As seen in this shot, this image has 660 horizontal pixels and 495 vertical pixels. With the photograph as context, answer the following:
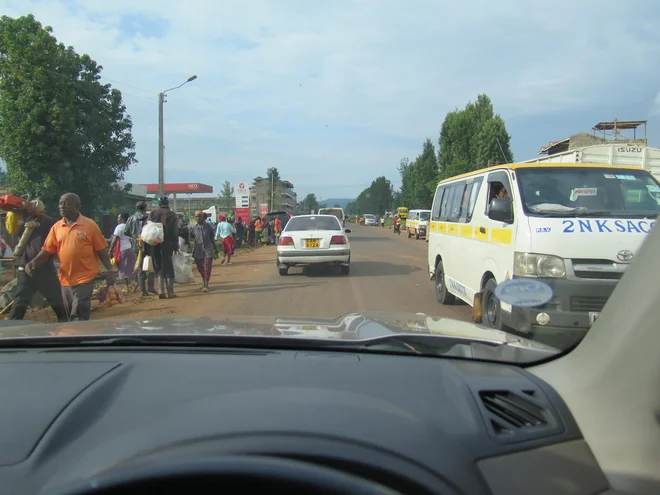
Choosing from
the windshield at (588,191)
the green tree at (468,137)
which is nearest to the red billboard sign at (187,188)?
the green tree at (468,137)

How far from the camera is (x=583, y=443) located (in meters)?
1.52

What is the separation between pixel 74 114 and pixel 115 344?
923 inches

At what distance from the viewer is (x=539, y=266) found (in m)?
5.17

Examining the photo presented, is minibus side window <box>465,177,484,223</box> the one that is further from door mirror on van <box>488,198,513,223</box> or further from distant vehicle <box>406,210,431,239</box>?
distant vehicle <box>406,210,431,239</box>

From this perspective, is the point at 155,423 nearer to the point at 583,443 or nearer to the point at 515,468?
→ the point at 515,468

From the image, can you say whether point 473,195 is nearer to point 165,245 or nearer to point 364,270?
point 165,245

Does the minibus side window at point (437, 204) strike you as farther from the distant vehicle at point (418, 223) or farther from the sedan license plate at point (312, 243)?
the distant vehicle at point (418, 223)

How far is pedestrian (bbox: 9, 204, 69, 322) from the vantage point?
20.8 ft

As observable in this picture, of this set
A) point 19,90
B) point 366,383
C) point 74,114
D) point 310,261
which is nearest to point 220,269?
point 310,261

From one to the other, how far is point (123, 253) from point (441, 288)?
702cm

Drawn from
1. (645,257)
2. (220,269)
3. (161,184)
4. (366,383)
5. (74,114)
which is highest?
(74,114)

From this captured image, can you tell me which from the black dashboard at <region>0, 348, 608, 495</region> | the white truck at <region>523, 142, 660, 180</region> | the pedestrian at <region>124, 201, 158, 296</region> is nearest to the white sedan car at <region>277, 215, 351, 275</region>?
the pedestrian at <region>124, 201, 158, 296</region>

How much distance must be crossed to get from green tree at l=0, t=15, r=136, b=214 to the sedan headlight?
21.6 meters

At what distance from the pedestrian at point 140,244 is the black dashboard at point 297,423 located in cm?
853
